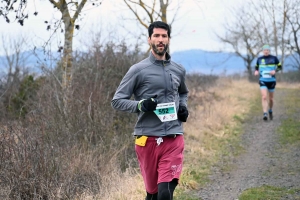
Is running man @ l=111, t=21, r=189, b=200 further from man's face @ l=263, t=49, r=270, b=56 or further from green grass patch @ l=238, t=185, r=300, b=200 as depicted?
man's face @ l=263, t=49, r=270, b=56

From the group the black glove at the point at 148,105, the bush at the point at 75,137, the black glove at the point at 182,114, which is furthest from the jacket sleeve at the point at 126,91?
the bush at the point at 75,137

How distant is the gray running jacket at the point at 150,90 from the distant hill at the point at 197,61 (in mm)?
2720

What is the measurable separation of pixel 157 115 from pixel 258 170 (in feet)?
12.2

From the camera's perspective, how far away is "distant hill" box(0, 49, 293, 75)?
8.16m

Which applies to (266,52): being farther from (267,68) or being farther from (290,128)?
(290,128)

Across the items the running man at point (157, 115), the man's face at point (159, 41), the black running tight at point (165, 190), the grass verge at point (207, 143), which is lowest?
the grass verge at point (207, 143)

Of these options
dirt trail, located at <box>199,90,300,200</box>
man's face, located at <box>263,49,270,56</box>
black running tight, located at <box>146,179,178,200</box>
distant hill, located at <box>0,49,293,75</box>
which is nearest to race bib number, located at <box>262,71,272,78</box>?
man's face, located at <box>263,49,270,56</box>

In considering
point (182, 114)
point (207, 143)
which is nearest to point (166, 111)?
point (182, 114)

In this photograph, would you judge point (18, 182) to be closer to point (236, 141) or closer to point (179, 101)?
point (179, 101)

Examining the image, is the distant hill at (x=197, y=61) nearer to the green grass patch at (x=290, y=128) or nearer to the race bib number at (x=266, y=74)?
the race bib number at (x=266, y=74)

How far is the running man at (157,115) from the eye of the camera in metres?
4.25

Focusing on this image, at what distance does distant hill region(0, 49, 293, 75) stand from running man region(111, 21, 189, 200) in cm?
273

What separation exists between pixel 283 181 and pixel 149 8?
700cm

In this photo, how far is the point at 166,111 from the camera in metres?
4.27
